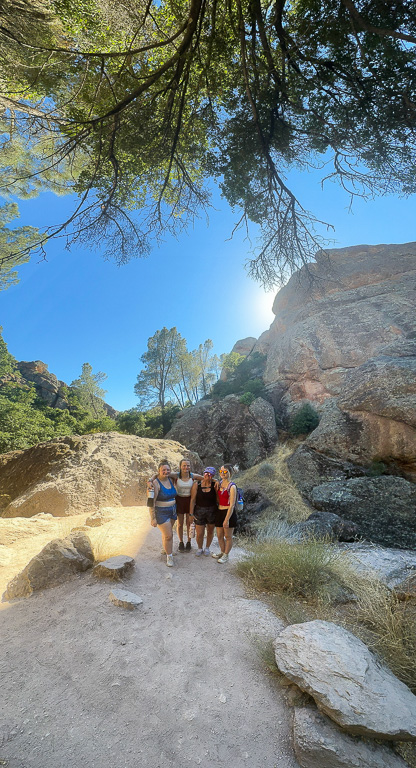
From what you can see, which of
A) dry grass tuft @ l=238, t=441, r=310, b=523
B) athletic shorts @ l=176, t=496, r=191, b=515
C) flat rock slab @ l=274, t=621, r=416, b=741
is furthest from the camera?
dry grass tuft @ l=238, t=441, r=310, b=523

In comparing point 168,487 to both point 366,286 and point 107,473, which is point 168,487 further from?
point 366,286

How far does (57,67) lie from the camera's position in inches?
166

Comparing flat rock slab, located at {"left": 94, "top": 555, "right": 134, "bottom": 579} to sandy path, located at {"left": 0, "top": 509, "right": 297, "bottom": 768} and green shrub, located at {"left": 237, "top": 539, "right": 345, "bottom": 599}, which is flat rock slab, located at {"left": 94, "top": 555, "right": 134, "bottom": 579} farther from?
green shrub, located at {"left": 237, "top": 539, "right": 345, "bottom": 599}

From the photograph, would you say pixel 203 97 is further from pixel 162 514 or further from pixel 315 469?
pixel 315 469

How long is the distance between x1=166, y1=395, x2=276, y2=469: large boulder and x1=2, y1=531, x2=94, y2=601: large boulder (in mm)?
12364

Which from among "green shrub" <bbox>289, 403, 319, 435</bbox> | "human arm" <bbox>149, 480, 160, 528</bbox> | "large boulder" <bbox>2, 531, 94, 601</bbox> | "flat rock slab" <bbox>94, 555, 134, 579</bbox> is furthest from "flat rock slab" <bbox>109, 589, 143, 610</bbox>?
"green shrub" <bbox>289, 403, 319, 435</bbox>

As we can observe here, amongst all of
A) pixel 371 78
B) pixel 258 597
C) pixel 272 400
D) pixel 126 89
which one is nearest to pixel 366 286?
pixel 272 400

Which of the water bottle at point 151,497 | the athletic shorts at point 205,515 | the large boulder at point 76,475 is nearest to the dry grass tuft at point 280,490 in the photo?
the athletic shorts at point 205,515

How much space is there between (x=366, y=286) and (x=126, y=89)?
82.5 feet

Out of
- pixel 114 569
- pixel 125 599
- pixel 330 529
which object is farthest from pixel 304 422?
pixel 125 599

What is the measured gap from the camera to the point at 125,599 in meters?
3.24

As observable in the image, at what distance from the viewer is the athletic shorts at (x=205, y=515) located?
4789 millimetres

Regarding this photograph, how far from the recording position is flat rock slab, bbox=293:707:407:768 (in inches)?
72.6

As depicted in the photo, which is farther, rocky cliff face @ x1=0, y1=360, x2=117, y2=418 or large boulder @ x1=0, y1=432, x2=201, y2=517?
rocky cliff face @ x1=0, y1=360, x2=117, y2=418
